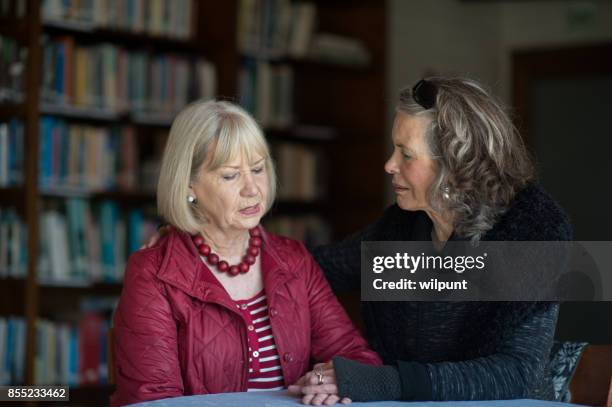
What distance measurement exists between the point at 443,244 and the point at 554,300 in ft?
1.16

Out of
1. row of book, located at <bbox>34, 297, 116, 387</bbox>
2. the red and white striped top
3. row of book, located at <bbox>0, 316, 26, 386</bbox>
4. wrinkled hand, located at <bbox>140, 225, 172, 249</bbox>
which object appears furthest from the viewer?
row of book, located at <bbox>34, 297, 116, 387</bbox>

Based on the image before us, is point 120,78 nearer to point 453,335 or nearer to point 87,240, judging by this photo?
point 87,240

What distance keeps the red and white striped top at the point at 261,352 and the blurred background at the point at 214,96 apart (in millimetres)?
844

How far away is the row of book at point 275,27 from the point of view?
479 centimetres

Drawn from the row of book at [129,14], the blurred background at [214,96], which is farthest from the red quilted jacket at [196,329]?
the row of book at [129,14]

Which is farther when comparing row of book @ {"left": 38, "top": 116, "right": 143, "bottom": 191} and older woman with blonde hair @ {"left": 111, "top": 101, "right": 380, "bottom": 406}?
row of book @ {"left": 38, "top": 116, "right": 143, "bottom": 191}

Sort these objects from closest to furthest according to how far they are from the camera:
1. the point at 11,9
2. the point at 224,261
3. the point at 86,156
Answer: the point at 224,261
the point at 11,9
the point at 86,156

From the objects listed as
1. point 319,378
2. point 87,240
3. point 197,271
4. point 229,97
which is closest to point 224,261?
point 197,271

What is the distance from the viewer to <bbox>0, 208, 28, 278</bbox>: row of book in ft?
12.9

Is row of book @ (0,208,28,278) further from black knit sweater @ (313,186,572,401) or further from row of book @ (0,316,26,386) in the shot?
black knit sweater @ (313,186,572,401)

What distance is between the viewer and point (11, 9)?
4074mm

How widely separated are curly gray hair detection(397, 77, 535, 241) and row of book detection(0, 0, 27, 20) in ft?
8.13

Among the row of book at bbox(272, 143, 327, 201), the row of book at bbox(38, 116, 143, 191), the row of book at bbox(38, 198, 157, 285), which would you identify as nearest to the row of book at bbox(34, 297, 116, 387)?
the row of book at bbox(38, 198, 157, 285)

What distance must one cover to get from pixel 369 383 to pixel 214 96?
2.94 meters
